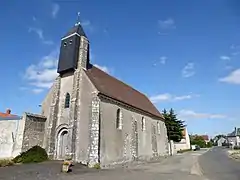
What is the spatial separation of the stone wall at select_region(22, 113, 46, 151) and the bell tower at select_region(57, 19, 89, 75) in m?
5.16

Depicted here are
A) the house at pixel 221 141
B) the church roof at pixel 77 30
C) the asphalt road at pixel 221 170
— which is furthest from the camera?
the house at pixel 221 141

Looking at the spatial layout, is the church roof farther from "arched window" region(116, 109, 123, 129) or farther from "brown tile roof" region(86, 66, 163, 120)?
"arched window" region(116, 109, 123, 129)

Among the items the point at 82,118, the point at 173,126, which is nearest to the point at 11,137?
the point at 82,118

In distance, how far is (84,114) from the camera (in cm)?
1978

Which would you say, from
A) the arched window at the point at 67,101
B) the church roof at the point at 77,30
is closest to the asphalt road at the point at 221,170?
the arched window at the point at 67,101

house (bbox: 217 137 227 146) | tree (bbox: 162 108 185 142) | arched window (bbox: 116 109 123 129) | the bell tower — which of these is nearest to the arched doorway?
arched window (bbox: 116 109 123 129)

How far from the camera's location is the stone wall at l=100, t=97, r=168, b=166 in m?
19.5

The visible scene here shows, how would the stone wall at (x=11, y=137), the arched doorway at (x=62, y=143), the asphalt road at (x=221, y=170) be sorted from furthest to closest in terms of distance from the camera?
the arched doorway at (x=62, y=143) < the stone wall at (x=11, y=137) < the asphalt road at (x=221, y=170)

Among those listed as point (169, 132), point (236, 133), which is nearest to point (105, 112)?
point (169, 132)

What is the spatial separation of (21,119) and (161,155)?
66.3 ft

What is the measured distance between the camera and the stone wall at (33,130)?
2058 cm

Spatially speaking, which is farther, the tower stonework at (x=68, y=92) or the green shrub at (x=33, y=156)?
the tower stonework at (x=68, y=92)

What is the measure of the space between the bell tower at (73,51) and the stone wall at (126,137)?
4822mm

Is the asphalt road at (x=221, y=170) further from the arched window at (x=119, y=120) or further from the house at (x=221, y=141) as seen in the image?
the house at (x=221, y=141)
